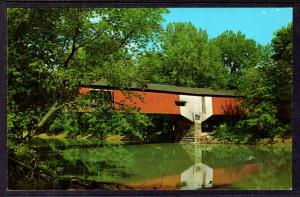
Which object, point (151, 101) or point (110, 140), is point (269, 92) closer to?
point (151, 101)

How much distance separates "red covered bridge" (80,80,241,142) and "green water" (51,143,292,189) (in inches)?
9.8

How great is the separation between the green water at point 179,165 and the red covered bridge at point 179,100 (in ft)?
0.82

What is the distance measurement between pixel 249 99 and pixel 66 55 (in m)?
1.41

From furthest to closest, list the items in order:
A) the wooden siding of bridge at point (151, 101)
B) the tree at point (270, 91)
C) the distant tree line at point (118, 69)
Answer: the wooden siding of bridge at point (151, 101) → the distant tree line at point (118, 69) → the tree at point (270, 91)

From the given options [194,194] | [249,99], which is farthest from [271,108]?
[194,194]

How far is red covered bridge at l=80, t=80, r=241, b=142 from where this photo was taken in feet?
10.7

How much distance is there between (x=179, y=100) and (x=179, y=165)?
47 centimetres

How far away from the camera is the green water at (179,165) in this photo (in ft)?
10.0

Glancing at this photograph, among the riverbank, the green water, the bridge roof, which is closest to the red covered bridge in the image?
the bridge roof

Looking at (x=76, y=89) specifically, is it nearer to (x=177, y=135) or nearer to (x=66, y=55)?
(x=66, y=55)

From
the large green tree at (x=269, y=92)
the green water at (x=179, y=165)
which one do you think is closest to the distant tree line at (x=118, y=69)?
the large green tree at (x=269, y=92)

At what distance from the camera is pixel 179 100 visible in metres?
3.34

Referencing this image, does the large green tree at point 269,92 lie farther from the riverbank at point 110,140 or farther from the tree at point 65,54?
the tree at point 65,54

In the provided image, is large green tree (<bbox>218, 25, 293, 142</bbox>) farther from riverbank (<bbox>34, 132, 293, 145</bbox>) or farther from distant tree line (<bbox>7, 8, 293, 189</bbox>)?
riverbank (<bbox>34, 132, 293, 145</bbox>)
